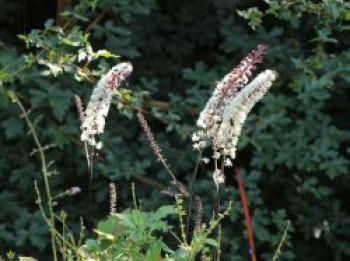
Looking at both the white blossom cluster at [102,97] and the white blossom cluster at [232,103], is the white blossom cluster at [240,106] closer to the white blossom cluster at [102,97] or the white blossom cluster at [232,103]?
the white blossom cluster at [232,103]

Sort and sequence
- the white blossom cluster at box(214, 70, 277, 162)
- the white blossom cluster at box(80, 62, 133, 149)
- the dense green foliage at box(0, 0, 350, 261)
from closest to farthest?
the white blossom cluster at box(214, 70, 277, 162) → the white blossom cluster at box(80, 62, 133, 149) → the dense green foliage at box(0, 0, 350, 261)

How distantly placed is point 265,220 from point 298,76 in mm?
630

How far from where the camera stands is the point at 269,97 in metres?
3.65

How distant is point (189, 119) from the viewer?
12.6 feet

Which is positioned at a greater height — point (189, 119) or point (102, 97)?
point (102, 97)

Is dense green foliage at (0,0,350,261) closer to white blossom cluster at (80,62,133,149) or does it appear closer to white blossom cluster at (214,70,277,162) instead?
white blossom cluster at (80,62,133,149)

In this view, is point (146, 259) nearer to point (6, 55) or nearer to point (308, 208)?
point (6, 55)

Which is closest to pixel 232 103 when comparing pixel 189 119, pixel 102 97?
pixel 102 97

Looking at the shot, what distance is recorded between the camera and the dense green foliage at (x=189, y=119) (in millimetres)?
3547

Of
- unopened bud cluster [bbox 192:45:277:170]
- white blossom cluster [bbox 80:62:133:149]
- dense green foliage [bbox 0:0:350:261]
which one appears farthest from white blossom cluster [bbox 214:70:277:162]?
dense green foliage [bbox 0:0:350:261]

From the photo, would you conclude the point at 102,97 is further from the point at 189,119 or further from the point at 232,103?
the point at 189,119

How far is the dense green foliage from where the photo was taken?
3.55 m

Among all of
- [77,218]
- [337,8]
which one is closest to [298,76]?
[337,8]

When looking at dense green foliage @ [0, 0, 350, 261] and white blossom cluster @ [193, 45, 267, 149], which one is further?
dense green foliage @ [0, 0, 350, 261]
